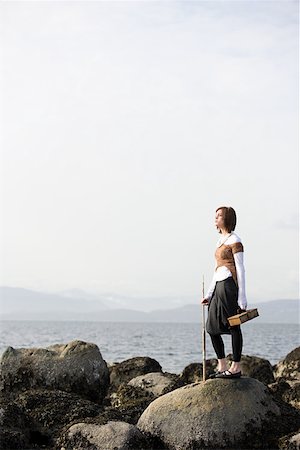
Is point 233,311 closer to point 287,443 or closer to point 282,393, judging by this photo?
point 287,443

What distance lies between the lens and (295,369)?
23031 millimetres

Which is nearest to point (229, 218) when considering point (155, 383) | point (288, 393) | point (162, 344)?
point (288, 393)

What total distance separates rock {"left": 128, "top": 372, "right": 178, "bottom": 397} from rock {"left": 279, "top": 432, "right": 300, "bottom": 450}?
5.11 metres

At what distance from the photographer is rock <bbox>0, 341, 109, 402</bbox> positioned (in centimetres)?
1586

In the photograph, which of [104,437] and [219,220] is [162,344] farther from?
[104,437]

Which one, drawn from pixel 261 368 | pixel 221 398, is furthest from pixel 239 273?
pixel 261 368

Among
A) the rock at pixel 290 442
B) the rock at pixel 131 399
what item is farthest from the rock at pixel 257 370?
the rock at pixel 290 442

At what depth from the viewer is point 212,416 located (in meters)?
11.1

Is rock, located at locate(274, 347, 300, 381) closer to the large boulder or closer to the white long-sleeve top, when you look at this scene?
the large boulder

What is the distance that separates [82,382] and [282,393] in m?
4.12

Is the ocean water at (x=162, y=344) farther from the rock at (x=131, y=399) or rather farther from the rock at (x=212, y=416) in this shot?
the rock at (x=212, y=416)

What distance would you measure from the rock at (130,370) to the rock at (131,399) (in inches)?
129

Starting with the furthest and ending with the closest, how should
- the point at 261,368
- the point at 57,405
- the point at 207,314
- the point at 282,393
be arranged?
1. the point at 261,368
2. the point at 282,393
3. the point at 57,405
4. the point at 207,314

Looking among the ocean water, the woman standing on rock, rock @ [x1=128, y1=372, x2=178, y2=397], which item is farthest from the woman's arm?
the ocean water
